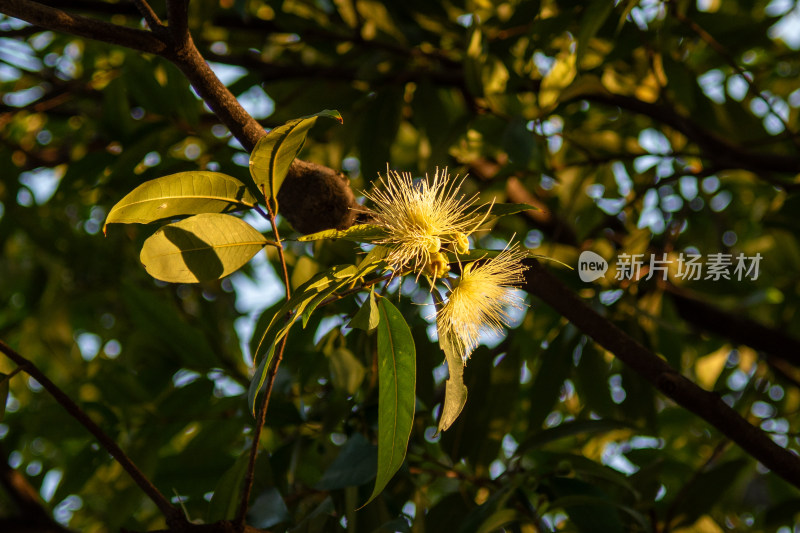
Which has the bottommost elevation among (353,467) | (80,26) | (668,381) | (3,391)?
(3,391)

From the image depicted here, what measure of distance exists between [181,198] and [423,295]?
57 centimetres

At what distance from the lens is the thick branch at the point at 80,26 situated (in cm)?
69

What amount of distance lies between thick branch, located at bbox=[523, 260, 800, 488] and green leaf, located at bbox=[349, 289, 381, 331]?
37cm

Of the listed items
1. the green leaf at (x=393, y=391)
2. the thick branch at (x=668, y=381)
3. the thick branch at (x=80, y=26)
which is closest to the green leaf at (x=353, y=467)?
the green leaf at (x=393, y=391)

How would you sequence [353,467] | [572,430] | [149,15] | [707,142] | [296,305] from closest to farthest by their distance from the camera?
[296,305], [149,15], [353,467], [572,430], [707,142]

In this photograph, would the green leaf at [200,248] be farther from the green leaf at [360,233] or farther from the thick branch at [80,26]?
the thick branch at [80,26]

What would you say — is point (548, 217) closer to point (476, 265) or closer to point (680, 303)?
point (680, 303)

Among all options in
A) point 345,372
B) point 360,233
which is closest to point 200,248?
point 360,233

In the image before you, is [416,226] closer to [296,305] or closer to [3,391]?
[296,305]

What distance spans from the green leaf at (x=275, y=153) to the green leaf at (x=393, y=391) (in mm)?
176

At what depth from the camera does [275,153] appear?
71cm

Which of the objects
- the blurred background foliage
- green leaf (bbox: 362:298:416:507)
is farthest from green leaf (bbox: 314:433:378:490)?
green leaf (bbox: 362:298:416:507)

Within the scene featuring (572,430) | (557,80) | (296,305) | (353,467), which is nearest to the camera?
(296,305)

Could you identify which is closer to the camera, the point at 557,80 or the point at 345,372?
the point at 345,372
